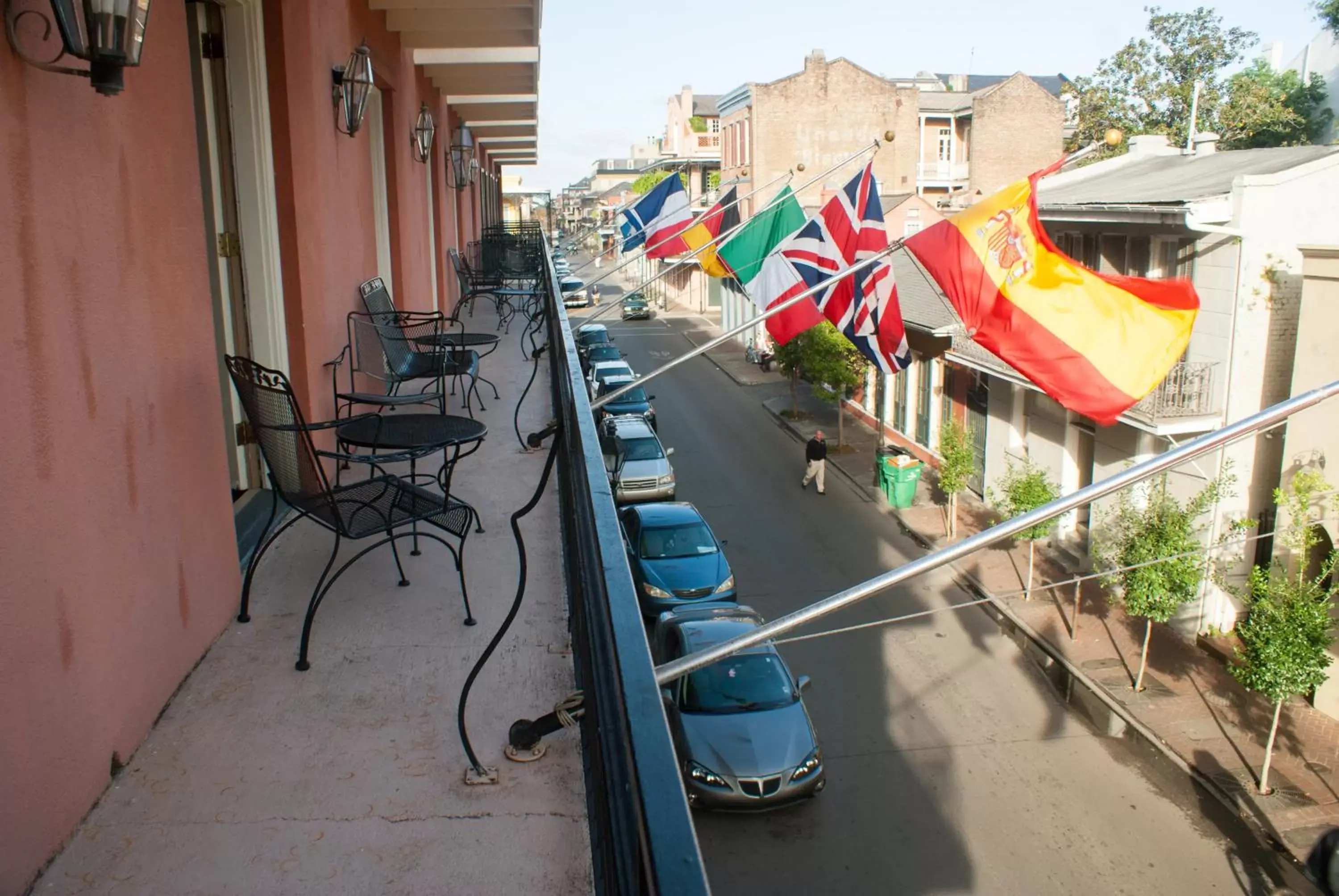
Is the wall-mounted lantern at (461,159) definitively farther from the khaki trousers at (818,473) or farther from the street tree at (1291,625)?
the street tree at (1291,625)

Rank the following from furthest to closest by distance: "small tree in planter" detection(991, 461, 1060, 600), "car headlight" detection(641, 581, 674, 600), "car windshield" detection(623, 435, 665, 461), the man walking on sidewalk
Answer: the man walking on sidewalk < "car windshield" detection(623, 435, 665, 461) < "small tree in planter" detection(991, 461, 1060, 600) < "car headlight" detection(641, 581, 674, 600)

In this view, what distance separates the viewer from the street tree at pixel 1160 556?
1529 centimetres

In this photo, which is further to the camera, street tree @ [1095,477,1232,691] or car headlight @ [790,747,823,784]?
street tree @ [1095,477,1232,691]

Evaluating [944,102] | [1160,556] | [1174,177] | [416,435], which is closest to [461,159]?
[1160,556]

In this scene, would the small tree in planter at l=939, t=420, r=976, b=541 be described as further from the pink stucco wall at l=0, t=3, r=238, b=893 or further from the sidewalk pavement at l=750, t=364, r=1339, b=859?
the pink stucco wall at l=0, t=3, r=238, b=893

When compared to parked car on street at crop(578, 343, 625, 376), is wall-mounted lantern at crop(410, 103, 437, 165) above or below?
A: above

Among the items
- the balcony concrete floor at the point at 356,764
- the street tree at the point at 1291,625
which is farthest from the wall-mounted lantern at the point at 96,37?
the street tree at the point at 1291,625

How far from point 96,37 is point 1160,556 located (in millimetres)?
15343

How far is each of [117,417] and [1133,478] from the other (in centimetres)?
369

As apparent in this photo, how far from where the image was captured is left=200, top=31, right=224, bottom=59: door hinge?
19.0 ft

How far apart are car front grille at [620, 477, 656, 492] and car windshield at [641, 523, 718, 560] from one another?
4.18m

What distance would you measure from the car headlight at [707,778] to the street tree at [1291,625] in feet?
21.5

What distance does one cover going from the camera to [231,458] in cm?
606

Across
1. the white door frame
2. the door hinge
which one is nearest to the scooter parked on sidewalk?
the white door frame
